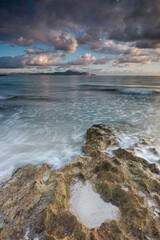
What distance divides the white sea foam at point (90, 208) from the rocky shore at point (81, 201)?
0.06ft

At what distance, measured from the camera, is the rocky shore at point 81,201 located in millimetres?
1940

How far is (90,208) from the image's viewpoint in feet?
7.64

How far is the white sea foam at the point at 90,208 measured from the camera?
85.2 inches

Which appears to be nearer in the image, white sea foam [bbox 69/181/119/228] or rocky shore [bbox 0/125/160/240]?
rocky shore [bbox 0/125/160/240]

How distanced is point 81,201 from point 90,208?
0.68 feet

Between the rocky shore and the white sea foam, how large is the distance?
17 millimetres

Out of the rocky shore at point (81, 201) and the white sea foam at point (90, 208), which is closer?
the rocky shore at point (81, 201)

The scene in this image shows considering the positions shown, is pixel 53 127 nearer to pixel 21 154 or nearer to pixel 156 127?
pixel 21 154

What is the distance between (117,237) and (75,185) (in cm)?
115

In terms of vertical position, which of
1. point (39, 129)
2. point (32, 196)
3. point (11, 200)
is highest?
point (32, 196)

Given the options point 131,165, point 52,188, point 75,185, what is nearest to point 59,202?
point 52,188

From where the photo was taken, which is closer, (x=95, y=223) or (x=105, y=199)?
(x=95, y=223)

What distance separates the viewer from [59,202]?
2.25 m

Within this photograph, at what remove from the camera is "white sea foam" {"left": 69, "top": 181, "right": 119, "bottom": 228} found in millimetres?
2164
